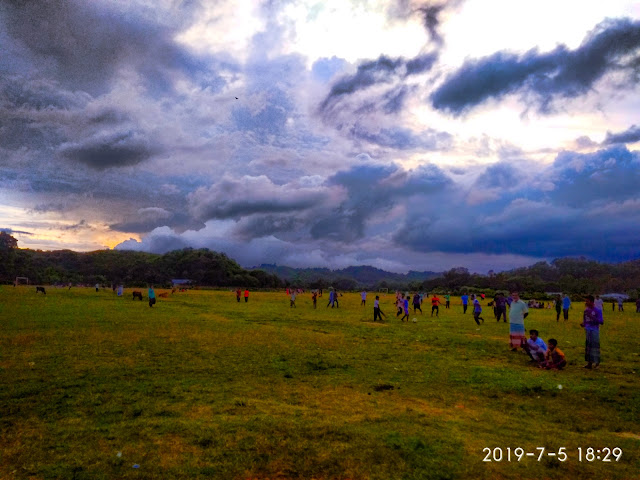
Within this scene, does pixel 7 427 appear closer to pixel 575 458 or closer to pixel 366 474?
pixel 366 474

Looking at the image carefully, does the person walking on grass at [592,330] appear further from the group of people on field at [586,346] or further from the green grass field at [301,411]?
the green grass field at [301,411]

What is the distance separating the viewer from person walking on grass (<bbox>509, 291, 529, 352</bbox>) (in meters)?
14.0

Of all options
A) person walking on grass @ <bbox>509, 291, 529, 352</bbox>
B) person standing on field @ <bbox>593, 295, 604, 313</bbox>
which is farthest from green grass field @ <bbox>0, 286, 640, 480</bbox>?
person standing on field @ <bbox>593, 295, 604, 313</bbox>

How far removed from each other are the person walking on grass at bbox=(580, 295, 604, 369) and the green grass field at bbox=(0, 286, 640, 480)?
41 centimetres

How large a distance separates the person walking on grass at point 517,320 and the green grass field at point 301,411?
88 cm

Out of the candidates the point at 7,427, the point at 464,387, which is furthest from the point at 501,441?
the point at 7,427

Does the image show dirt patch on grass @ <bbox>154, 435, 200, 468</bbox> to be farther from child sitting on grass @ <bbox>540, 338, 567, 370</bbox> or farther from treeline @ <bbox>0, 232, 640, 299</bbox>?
treeline @ <bbox>0, 232, 640, 299</bbox>

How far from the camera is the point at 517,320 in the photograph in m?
14.4

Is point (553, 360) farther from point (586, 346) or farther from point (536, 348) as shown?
point (586, 346)

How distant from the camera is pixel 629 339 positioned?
1994 cm

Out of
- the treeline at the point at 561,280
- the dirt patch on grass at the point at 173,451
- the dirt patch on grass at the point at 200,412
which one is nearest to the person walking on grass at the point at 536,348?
the dirt patch on grass at the point at 200,412

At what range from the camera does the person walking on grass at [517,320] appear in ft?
Answer: 46.0
